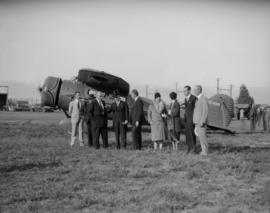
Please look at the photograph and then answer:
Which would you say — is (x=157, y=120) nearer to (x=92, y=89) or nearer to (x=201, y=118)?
(x=201, y=118)

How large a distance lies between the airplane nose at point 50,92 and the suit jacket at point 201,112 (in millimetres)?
10158

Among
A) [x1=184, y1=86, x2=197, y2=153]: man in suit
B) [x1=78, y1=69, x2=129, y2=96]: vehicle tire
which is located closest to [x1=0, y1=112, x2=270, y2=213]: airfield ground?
[x1=184, y1=86, x2=197, y2=153]: man in suit

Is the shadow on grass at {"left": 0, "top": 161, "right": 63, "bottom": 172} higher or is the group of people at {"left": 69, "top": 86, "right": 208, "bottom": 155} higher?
the group of people at {"left": 69, "top": 86, "right": 208, "bottom": 155}

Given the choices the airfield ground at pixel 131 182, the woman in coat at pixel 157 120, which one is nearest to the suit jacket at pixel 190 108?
the airfield ground at pixel 131 182

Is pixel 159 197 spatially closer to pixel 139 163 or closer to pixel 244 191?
pixel 244 191

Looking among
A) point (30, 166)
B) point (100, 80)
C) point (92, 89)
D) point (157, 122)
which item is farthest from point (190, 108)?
point (92, 89)

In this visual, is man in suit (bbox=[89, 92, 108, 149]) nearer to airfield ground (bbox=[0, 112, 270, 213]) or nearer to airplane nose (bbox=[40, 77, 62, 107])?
airfield ground (bbox=[0, 112, 270, 213])

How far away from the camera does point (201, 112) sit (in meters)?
9.56

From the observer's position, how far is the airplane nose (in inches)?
718

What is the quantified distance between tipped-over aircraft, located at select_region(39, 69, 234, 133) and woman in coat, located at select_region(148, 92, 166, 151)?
6.58m


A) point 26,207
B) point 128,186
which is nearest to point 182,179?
point 128,186

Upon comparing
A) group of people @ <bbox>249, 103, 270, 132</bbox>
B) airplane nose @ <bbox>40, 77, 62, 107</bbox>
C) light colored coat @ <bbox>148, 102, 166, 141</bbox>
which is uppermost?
airplane nose @ <bbox>40, 77, 62, 107</bbox>

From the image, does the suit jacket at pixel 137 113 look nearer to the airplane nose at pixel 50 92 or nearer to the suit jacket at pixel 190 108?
the suit jacket at pixel 190 108

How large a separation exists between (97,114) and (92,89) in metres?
7.06
